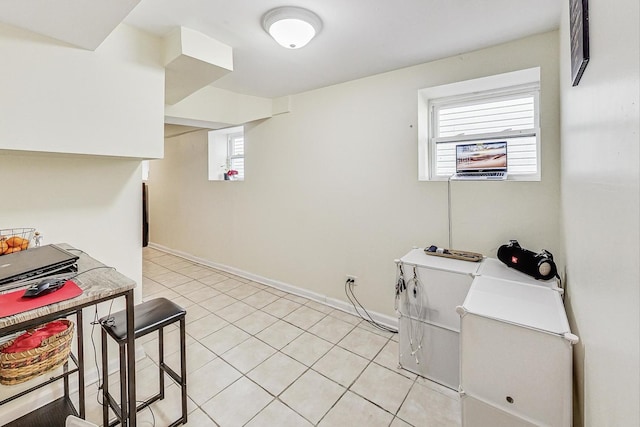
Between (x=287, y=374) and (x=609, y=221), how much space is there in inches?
77.3

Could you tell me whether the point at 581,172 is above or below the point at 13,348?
above

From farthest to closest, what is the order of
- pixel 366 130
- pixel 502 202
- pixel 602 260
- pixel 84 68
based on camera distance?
pixel 366 130
pixel 502 202
pixel 84 68
pixel 602 260

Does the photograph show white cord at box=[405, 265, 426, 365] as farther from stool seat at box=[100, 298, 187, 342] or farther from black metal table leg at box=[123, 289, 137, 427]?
black metal table leg at box=[123, 289, 137, 427]

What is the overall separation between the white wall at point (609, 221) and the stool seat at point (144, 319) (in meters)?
1.67

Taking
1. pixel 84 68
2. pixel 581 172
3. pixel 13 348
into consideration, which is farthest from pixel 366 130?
pixel 13 348

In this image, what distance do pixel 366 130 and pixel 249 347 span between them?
7.18 ft

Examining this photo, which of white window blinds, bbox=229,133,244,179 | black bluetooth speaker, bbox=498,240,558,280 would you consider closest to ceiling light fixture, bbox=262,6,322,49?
black bluetooth speaker, bbox=498,240,558,280

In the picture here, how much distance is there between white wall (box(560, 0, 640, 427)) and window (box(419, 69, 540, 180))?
1134 mm

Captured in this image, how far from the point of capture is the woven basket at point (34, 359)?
1.17 meters

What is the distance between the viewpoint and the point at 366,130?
2.67 metres

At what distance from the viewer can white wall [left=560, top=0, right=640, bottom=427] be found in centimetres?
53

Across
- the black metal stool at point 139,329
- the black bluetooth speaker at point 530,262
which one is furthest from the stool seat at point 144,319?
the black bluetooth speaker at point 530,262

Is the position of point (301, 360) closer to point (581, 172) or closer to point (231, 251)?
point (581, 172)

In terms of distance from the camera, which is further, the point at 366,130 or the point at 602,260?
the point at 366,130
